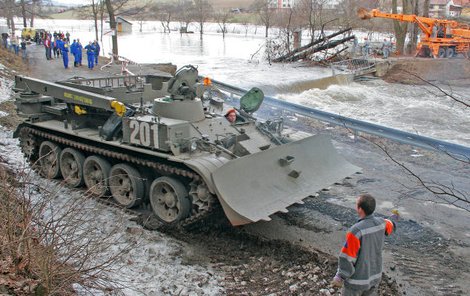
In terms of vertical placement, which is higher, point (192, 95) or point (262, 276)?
point (192, 95)

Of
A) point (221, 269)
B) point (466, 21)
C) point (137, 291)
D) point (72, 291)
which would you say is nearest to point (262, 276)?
point (221, 269)

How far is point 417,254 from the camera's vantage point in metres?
7.30

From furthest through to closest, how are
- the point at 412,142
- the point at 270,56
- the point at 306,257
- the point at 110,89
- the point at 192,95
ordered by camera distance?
the point at 270,56 < the point at 412,142 < the point at 110,89 < the point at 192,95 < the point at 306,257

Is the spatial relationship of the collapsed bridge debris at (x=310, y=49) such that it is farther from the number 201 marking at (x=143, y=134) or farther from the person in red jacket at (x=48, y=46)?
the number 201 marking at (x=143, y=134)

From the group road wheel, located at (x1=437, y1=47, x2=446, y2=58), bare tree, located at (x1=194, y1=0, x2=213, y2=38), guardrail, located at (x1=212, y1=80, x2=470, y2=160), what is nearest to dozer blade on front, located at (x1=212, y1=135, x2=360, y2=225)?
guardrail, located at (x1=212, y1=80, x2=470, y2=160)

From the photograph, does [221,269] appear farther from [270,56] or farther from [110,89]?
[270,56]

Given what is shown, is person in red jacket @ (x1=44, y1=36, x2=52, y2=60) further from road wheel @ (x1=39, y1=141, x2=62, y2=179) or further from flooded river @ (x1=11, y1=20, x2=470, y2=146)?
road wheel @ (x1=39, y1=141, x2=62, y2=179)

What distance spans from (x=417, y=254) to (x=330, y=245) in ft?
4.06

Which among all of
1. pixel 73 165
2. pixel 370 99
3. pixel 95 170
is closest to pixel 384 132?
pixel 95 170

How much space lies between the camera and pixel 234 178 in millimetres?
7410

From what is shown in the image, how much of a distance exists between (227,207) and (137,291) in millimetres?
1857

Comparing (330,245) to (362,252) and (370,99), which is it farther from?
(370,99)

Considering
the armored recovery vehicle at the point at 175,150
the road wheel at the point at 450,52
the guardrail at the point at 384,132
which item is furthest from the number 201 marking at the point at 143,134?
the road wheel at the point at 450,52

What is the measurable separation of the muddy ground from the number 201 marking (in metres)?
1.51
